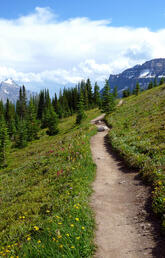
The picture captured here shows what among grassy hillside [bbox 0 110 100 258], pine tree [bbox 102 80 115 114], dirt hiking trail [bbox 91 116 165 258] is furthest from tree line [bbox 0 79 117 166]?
dirt hiking trail [bbox 91 116 165 258]

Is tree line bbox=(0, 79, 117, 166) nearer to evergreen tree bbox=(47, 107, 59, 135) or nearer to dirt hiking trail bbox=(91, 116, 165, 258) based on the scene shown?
evergreen tree bbox=(47, 107, 59, 135)

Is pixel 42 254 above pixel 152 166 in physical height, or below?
below

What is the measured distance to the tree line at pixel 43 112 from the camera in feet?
155

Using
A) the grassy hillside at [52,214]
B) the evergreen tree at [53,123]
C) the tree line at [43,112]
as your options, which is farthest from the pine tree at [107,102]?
the grassy hillside at [52,214]

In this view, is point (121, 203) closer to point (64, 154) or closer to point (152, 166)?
point (152, 166)

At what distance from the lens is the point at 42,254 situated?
4.80 meters

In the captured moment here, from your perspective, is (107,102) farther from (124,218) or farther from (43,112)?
(43,112)

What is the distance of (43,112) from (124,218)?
96.5 meters

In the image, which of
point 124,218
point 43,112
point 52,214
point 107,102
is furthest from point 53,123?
point 124,218

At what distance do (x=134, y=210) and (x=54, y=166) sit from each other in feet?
24.7

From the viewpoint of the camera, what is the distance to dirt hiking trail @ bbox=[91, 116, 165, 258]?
204 inches

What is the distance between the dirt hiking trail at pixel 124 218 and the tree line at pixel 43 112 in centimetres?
3761

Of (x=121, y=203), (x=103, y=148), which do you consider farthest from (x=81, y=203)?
(x=103, y=148)

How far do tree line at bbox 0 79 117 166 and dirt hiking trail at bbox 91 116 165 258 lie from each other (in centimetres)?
3761
